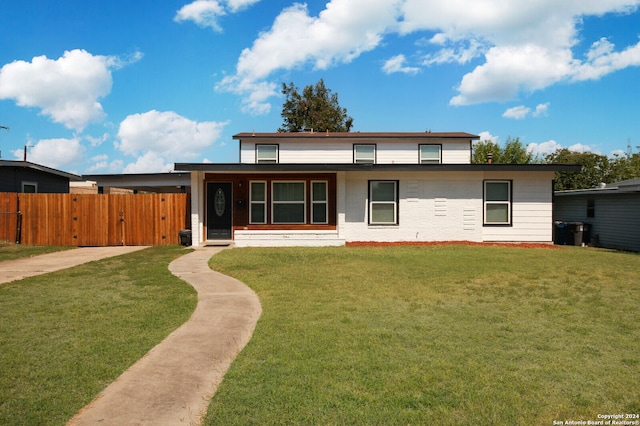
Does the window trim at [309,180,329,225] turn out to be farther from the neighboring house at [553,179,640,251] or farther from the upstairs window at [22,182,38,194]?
the upstairs window at [22,182,38,194]

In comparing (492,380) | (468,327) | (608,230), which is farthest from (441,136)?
(492,380)

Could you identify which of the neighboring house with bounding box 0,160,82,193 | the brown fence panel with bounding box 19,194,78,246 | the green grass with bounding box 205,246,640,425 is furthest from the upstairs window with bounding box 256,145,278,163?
the green grass with bounding box 205,246,640,425

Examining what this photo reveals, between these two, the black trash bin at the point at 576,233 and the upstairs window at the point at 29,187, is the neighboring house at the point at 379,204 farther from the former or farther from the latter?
the upstairs window at the point at 29,187

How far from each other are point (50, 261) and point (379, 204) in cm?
1140

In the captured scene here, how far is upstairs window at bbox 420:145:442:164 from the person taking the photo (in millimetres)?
21203

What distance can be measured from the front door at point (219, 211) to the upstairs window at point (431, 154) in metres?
11.1

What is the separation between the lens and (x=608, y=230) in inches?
711

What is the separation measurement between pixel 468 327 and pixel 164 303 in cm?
A: 465

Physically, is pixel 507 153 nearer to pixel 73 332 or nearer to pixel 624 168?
pixel 624 168

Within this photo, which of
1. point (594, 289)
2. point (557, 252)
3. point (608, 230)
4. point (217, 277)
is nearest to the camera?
point (594, 289)

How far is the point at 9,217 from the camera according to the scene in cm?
1538

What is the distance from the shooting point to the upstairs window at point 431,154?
69.6 feet

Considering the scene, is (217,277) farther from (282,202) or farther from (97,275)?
(282,202)

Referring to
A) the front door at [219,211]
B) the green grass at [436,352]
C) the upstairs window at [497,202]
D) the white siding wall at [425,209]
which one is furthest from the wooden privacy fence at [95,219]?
the upstairs window at [497,202]
